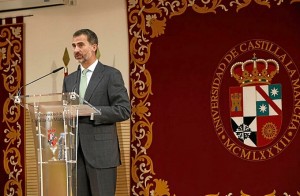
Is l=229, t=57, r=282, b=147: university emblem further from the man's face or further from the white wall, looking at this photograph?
the man's face

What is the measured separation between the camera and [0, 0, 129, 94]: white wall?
401 centimetres

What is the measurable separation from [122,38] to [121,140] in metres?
0.78

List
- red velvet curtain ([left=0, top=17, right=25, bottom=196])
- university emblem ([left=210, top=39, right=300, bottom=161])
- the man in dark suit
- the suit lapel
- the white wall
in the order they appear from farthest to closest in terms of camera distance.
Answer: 1. red velvet curtain ([left=0, top=17, right=25, bottom=196])
2. the white wall
3. university emblem ([left=210, top=39, right=300, bottom=161])
4. the suit lapel
5. the man in dark suit

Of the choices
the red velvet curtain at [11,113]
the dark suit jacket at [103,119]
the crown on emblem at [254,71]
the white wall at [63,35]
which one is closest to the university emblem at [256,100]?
the crown on emblem at [254,71]

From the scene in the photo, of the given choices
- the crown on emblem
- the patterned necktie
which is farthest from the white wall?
the crown on emblem

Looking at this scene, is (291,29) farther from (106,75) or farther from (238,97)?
(106,75)

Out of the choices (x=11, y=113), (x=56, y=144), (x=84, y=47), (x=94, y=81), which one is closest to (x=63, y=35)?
(x=11, y=113)

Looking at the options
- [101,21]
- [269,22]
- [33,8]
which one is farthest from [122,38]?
[269,22]

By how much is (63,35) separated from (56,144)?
155cm

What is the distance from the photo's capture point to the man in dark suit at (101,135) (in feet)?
9.87

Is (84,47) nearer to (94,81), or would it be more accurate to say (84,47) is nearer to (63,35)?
(94,81)

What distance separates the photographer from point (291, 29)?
3562 mm

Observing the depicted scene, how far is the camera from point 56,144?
9.32 feet

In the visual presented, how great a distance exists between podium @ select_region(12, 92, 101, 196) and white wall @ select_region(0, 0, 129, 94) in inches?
45.3
